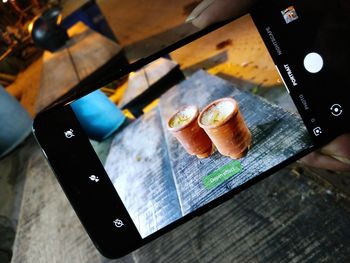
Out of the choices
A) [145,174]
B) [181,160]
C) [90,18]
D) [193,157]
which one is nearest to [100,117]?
[145,174]

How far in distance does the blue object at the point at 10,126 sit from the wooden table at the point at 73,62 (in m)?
0.30

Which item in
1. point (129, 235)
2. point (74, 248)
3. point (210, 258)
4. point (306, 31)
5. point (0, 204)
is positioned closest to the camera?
point (306, 31)

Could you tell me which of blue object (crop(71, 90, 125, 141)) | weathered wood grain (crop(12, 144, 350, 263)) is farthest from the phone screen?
blue object (crop(71, 90, 125, 141))

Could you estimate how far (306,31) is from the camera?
1.02 metres

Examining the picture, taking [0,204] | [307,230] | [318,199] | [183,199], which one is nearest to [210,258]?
[183,199]

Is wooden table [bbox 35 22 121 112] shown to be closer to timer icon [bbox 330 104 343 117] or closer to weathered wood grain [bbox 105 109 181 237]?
weathered wood grain [bbox 105 109 181 237]

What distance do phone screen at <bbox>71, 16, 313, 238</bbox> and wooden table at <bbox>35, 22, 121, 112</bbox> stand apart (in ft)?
6.34

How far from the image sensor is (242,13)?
3.32 ft

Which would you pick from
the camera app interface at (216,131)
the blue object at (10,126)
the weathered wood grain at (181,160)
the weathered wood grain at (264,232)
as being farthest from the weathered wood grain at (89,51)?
the weathered wood grain at (264,232)

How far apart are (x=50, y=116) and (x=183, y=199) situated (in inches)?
25.5

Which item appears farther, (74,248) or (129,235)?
(74,248)

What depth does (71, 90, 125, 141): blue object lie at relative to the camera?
2.75 metres

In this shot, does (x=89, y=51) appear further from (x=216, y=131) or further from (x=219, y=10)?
(x=219, y=10)

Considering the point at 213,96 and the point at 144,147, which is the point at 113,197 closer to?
the point at 144,147
